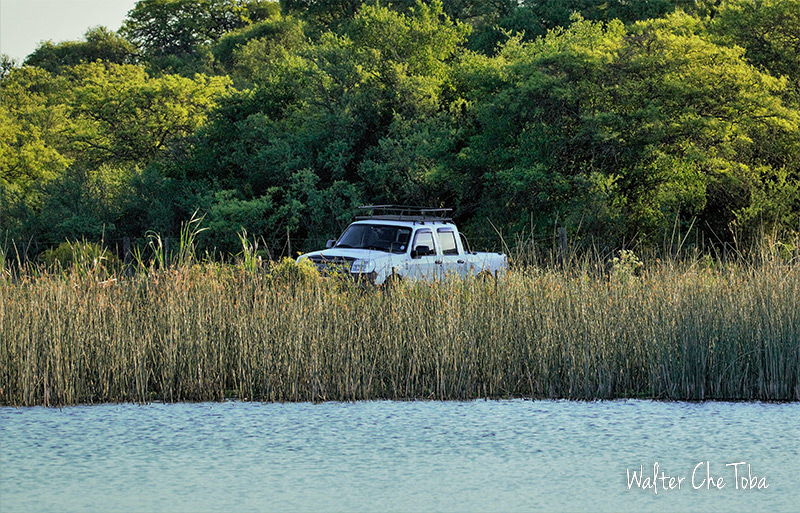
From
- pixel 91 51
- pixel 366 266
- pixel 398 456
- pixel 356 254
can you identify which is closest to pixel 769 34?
pixel 356 254

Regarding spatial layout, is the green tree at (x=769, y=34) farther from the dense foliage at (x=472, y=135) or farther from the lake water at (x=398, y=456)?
the lake water at (x=398, y=456)

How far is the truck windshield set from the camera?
1233cm

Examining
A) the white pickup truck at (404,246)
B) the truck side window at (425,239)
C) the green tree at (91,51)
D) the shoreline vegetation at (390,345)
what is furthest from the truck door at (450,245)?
the green tree at (91,51)

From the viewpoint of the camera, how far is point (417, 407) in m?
7.18

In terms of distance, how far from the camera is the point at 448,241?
43.0 feet

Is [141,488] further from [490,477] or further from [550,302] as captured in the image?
[550,302]

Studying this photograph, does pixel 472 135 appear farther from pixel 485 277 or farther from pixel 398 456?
pixel 398 456

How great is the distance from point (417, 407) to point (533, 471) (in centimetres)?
183

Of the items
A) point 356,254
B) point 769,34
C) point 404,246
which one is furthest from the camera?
point 769,34

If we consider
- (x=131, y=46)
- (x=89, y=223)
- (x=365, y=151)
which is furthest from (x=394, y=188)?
(x=131, y=46)

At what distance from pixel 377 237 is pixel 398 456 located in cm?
687

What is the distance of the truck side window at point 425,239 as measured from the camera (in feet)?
40.6

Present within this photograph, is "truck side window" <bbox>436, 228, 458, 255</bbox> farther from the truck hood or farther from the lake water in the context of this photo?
the lake water

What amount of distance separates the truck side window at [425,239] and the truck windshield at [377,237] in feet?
0.37
